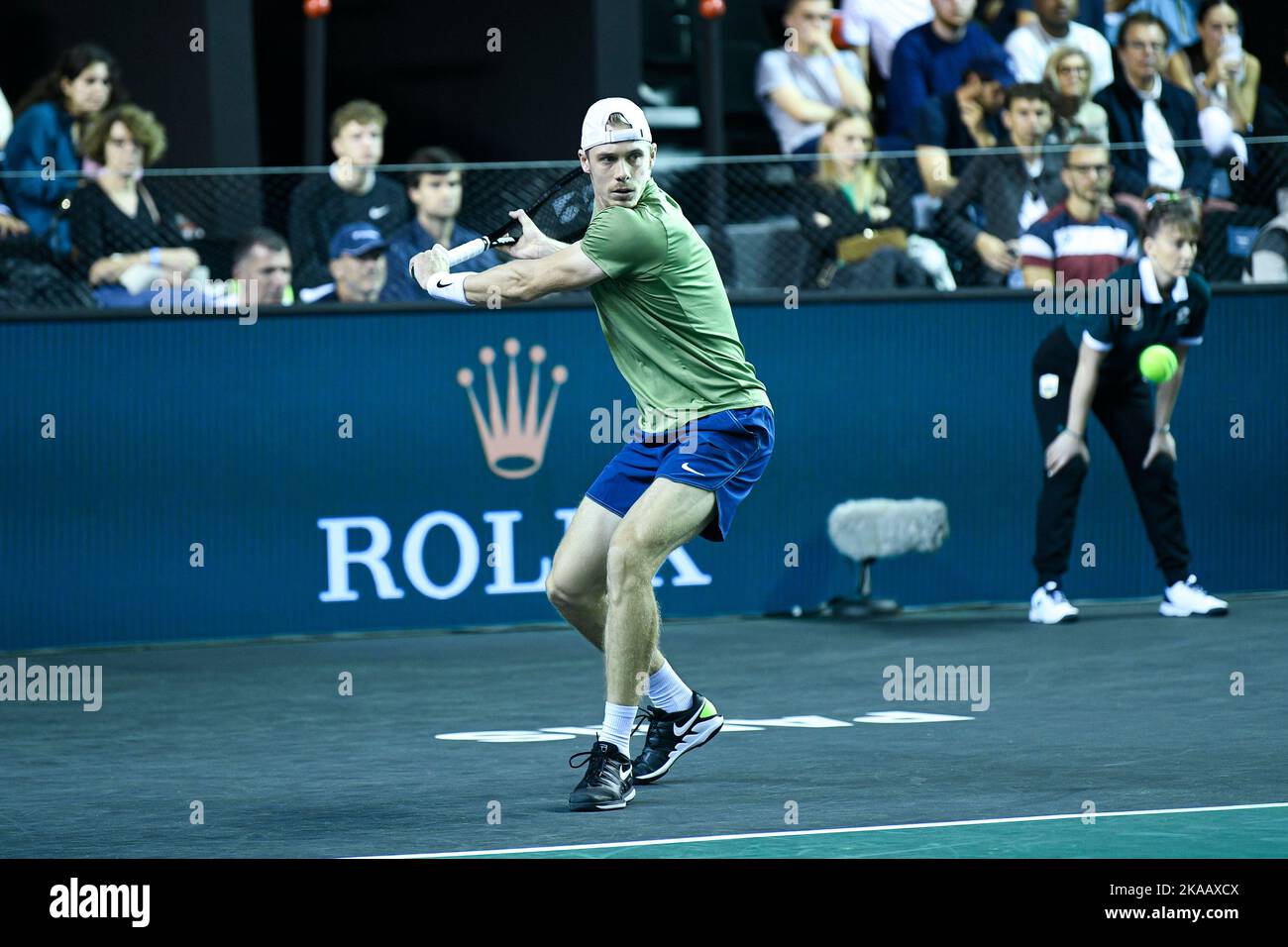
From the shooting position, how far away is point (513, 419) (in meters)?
13.4

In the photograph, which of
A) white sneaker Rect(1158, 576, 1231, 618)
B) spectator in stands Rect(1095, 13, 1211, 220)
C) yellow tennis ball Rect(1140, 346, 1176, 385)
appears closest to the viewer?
yellow tennis ball Rect(1140, 346, 1176, 385)

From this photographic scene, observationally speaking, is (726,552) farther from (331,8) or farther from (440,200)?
(331,8)

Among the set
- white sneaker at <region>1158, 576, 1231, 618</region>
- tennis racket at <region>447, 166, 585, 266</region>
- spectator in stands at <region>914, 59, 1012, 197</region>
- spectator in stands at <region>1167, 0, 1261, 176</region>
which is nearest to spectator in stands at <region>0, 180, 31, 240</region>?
tennis racket at <region>447, 166, 585, 266</region>

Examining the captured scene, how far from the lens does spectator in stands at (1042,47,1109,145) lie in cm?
1473

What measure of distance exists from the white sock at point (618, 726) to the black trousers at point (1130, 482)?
19.7 ft

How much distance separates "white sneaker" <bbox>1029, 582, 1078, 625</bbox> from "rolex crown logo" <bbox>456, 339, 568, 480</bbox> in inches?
118

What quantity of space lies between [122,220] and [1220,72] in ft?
25.8

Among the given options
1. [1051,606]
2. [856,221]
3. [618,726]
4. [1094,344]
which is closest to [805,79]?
[856,221]

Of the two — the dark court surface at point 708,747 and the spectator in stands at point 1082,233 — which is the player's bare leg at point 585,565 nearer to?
the dark court surface at point 708,747

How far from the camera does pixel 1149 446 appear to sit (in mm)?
13391

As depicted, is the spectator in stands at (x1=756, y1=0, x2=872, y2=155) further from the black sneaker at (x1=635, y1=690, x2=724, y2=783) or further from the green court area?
the green court area

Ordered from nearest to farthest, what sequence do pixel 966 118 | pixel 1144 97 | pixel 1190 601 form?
pixel 1190 601, pixel 966 118, pixel 1144 97

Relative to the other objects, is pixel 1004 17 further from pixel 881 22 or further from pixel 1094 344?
pixel 1094 344
